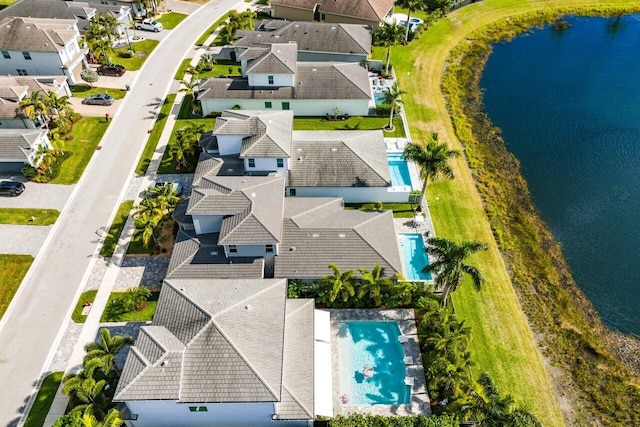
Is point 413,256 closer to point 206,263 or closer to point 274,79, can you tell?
point 206,263

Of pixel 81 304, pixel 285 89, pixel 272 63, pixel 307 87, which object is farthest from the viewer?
pixel 307 87

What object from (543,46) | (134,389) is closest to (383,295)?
(134,389)

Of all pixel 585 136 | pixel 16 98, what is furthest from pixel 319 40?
pixel 16 98

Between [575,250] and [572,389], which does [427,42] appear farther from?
[572,389]

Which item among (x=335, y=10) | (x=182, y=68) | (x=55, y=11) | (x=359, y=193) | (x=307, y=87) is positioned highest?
(x=335, y=10)

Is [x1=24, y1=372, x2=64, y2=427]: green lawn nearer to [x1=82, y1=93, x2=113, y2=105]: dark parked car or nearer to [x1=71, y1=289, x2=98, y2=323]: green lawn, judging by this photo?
[x1=71, y1=289, x2=98, y2=323]: green lawn

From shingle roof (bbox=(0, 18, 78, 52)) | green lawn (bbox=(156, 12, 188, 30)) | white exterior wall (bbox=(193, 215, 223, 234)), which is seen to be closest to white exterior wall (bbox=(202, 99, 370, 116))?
shingle roof (bbox=(0, 18, 78, 52))

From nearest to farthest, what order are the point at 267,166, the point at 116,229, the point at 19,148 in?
the point at 116,229, the point at 267,166, the point at 19,148
